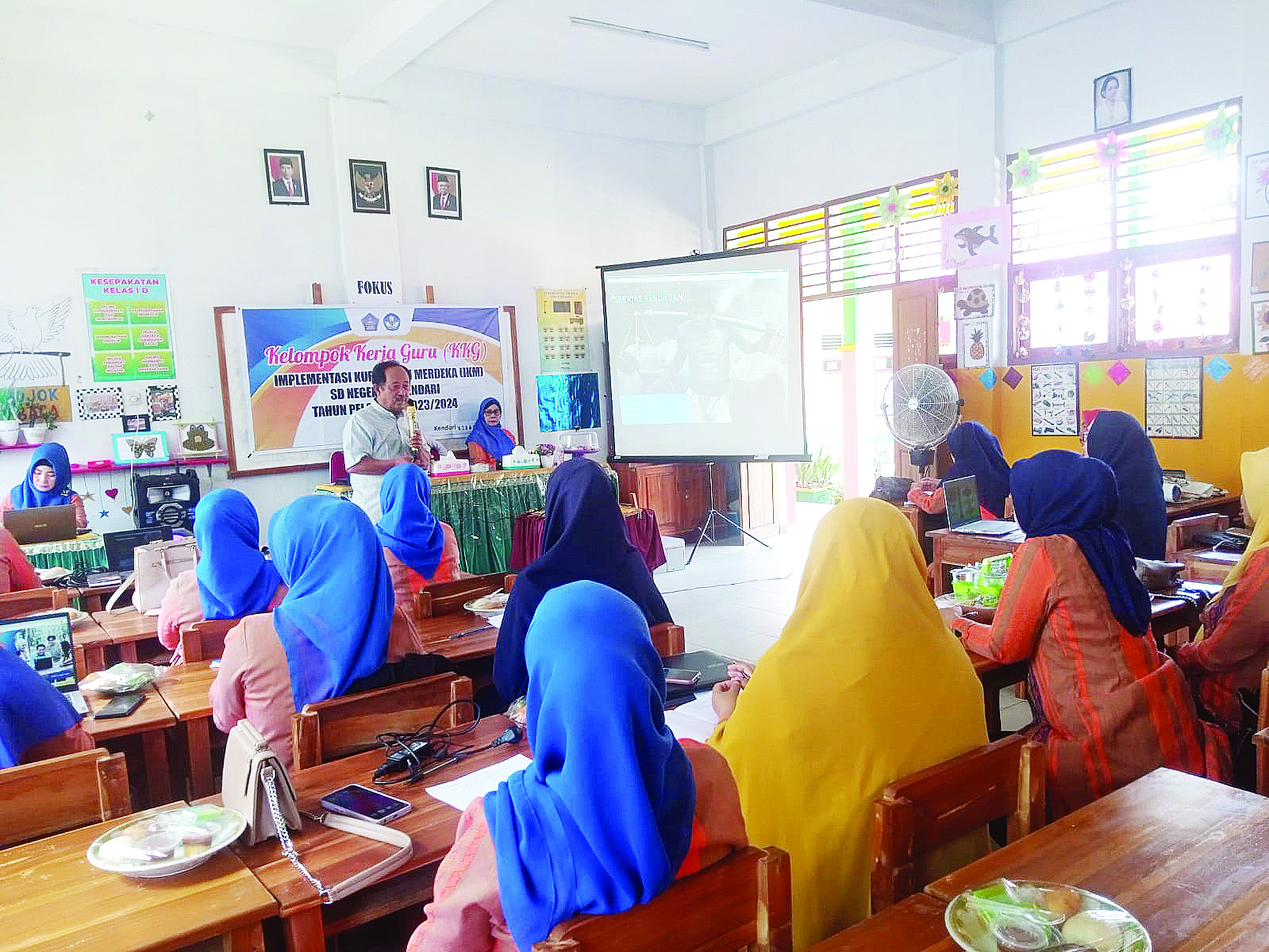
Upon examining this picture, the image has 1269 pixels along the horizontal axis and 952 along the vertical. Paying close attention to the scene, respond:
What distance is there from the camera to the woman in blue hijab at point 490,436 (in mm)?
7180

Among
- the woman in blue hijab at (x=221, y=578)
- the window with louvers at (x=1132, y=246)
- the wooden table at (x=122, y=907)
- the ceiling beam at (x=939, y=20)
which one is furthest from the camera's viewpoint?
the ceiling beam at (x=939, y=20)

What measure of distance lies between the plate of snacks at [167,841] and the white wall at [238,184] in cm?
521

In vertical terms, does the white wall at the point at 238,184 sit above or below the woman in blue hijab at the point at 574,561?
above

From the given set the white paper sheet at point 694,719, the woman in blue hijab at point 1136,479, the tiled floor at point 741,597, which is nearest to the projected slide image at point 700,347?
the tiled floor at point 741,597

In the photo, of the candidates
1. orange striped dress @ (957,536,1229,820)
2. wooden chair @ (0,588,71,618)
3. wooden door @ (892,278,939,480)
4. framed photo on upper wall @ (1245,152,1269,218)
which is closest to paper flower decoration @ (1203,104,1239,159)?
framed photo on upper wall @ (1245,152,1269,218)

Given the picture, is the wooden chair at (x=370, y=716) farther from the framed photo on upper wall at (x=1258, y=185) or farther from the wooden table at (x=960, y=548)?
the framed photo on upper wall at (x=1258, y=185)

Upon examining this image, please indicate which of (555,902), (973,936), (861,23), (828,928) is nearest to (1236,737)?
(828,928)

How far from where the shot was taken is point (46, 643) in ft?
7.39

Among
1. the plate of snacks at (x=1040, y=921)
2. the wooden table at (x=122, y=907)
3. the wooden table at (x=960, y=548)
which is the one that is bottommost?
the wooden table at (x=960, y=548)

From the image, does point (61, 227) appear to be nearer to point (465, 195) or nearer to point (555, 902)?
point (465, 195)

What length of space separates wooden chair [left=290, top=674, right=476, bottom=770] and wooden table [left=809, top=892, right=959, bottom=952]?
1072 mm

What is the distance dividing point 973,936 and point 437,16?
219 inches

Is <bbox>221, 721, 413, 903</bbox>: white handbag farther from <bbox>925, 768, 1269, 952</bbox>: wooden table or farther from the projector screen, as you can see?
the projector screen

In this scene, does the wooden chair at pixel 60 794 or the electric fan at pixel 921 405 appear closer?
the wooden chair at pixel 60 794
